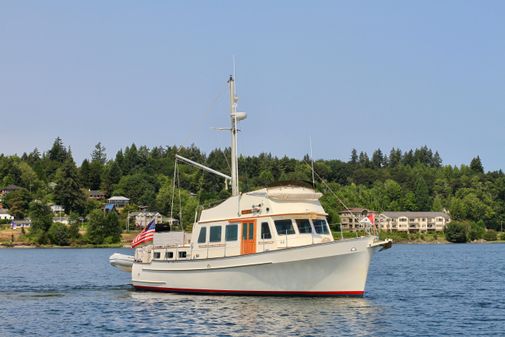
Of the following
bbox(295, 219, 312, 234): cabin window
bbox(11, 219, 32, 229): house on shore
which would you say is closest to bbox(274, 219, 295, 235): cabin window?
bbox(295, 219, 312, 234): cabin window

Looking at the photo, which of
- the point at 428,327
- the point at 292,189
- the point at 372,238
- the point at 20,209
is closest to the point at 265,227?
the point at 292,189

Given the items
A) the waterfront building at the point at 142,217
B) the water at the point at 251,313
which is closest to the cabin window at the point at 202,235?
the water at the point at 251,313

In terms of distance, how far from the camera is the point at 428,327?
113 ft

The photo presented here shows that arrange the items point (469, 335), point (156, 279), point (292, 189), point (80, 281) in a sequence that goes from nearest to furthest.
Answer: point (469, 335) → point (292, 189) → point (156, 279) → point (80, 281)

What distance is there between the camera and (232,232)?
4297 cm

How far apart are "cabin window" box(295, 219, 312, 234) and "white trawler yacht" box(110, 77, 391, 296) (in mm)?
54

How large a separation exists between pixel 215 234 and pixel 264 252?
14.8ft

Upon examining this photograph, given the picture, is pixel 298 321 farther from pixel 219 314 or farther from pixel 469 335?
pixel 469 335

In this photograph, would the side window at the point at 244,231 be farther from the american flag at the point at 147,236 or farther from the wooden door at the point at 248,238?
the american flag at the point at 147,236

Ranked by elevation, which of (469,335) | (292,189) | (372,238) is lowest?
(469,335)

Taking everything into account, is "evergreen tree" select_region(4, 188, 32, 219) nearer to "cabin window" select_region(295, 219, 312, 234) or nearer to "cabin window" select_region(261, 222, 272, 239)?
"cabin window" select_region(261, 222, 272, 239)

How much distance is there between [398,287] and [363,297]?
10.4 metres

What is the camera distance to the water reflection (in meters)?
33.1

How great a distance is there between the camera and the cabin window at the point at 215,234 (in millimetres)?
43562
